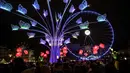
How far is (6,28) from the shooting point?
44281 mm

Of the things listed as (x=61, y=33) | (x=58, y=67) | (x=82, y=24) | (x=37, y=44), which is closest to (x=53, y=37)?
(x=61, y=33)

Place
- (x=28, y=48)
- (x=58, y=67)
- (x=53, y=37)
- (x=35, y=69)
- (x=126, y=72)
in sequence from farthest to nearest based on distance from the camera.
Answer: (x=28, y=48), (x=53, y=37), (x=58, y=67), (x=126, y=72), (x=35, y=69)

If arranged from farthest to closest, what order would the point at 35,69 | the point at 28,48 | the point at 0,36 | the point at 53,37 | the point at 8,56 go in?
the point at 28,48 < the point at 8,56 < the point at 0,36 < the point at 53,37 < the point at 35,69

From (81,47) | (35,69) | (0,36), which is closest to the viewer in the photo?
(35,69)

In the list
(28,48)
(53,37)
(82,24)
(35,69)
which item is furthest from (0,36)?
(35,69)

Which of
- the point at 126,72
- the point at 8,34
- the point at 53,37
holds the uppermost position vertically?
the point at 8,34

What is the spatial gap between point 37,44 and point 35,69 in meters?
51.7

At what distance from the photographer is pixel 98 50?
5944 centimetres

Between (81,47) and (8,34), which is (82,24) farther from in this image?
(81,47)

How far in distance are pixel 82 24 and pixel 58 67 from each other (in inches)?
910

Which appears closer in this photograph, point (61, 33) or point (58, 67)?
point (58, 67)

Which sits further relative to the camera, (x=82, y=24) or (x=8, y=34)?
(x=8, y=34)

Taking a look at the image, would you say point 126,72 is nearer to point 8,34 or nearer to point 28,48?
point 8,34

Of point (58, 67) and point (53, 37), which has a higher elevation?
point (53, 37)
